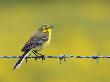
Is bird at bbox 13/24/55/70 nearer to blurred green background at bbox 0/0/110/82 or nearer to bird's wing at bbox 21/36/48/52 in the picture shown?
bird's wing at bbox 21/36/48/52

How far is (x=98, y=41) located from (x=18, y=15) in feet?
17.9

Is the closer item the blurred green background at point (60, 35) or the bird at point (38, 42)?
the bird at point (38, 42)

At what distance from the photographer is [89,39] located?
18250 mm

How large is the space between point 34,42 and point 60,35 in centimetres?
784

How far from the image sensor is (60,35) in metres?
19.5

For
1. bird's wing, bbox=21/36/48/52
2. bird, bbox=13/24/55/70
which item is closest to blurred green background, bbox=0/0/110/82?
bird, bbox=13/24/55/70

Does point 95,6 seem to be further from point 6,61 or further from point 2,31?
point 6,61

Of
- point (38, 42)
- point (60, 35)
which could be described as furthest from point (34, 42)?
point (60, 35)

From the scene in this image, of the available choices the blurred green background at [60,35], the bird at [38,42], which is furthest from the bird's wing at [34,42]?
the blurred green background at [60,35]

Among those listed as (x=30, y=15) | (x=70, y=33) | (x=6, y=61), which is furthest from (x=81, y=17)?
(x=6, y=61)

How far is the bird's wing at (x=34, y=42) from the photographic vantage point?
11445 millimetres

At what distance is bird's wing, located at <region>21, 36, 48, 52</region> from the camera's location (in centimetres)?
1145

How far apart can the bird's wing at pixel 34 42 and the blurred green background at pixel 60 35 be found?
2.35 metres

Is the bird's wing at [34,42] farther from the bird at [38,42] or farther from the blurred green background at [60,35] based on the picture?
the blurred green background at [60,35]
